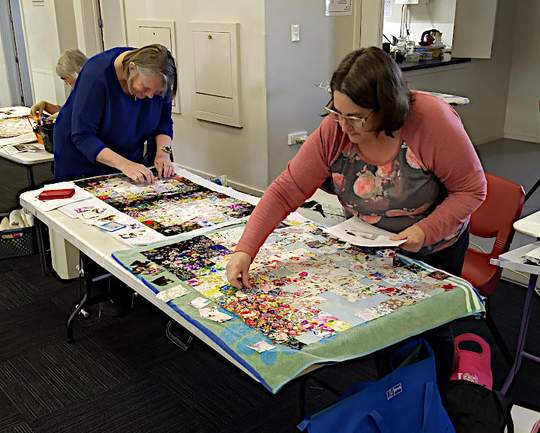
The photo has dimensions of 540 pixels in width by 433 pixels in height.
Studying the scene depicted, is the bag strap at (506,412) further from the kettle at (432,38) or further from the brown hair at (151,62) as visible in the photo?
the kettle at (432,38)

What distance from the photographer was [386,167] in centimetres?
167

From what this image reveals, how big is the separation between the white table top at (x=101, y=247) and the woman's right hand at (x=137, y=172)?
0.38 metres

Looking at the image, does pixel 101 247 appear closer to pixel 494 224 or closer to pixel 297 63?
pixel 494 224

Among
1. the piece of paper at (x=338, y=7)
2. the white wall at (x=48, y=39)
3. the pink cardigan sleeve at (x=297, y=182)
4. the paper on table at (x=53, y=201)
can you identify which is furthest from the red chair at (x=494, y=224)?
the white wall at (x=48, y=39)

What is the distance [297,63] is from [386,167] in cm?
269

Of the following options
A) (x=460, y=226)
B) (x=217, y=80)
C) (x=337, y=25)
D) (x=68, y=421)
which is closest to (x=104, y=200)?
(x=68, y=421)

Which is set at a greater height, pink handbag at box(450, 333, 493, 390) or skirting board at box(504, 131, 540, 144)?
pink handbag at box(450, 333, 493, 390)

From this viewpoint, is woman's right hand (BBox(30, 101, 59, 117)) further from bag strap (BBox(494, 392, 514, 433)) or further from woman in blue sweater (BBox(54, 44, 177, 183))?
bag strap (BBox(494, 392, 514, 433))

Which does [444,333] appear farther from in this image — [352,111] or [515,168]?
[515,168]

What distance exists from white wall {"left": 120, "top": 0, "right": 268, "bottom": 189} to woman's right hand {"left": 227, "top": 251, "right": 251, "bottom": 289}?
266cm

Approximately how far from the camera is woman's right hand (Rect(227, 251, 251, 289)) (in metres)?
1.59

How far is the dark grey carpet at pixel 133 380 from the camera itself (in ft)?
7.27

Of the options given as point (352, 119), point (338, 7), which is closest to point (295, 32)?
point (338, 7)

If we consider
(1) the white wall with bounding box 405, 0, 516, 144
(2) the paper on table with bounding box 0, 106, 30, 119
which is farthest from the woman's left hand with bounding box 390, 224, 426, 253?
(1) the white wall with bounding box 405, 0, 516, 144
